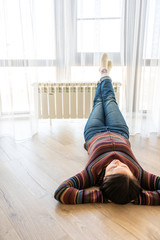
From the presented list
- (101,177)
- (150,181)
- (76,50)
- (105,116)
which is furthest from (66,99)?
(150,181)

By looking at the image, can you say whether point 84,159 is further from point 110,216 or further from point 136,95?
point 136,95

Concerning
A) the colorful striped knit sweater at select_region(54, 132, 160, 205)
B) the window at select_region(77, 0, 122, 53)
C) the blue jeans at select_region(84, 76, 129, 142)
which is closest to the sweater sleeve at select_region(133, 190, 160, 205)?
the colorful striped knit sweater at select_region(54, 132, 160, 205)

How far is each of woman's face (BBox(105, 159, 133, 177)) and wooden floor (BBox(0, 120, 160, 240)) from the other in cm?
21

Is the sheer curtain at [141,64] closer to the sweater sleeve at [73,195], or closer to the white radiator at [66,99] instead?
the white radiator at [66,99]

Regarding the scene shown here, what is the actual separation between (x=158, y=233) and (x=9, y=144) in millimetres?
1516

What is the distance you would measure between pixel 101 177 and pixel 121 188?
0.24m

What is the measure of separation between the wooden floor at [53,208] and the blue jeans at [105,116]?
29 centimetres

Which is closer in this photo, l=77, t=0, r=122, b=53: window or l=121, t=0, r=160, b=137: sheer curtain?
l=121, t=0, r=160, b=137: sheer curtain

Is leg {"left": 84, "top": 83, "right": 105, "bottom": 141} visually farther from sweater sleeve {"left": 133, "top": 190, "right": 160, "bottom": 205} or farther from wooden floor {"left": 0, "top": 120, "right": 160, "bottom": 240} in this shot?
sweater sleeve {"left": 133, "top": 190, "right": 160, "bottom": 205}

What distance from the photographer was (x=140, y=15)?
6.79ft

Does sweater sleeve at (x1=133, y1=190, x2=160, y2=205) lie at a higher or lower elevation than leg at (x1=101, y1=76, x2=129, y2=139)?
lower

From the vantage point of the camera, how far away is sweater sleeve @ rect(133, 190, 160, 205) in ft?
3.83

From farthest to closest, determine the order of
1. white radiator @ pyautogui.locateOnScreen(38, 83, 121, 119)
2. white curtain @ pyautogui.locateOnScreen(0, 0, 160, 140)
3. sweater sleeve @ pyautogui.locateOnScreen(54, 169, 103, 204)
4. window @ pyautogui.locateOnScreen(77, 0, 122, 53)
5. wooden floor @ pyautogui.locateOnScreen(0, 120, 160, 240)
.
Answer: white radiator @ pyautogui.locateOnScreen(38, 83, 121, 119), window @ pyautogui.locateOnScreen(77, 0, 122, 53), white curtain @ pyautogui.locateOnScreen(0, 0, 160, 140), sweater sleeve @ pyautogui.locateOnScreen(54, 169, 103, 204), wooden floor @ pyautogui.locateOnScreen(0, 120, 160, 240)

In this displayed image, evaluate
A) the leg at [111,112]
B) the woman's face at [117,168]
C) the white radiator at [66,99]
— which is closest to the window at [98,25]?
the white radiator at [66,99]
